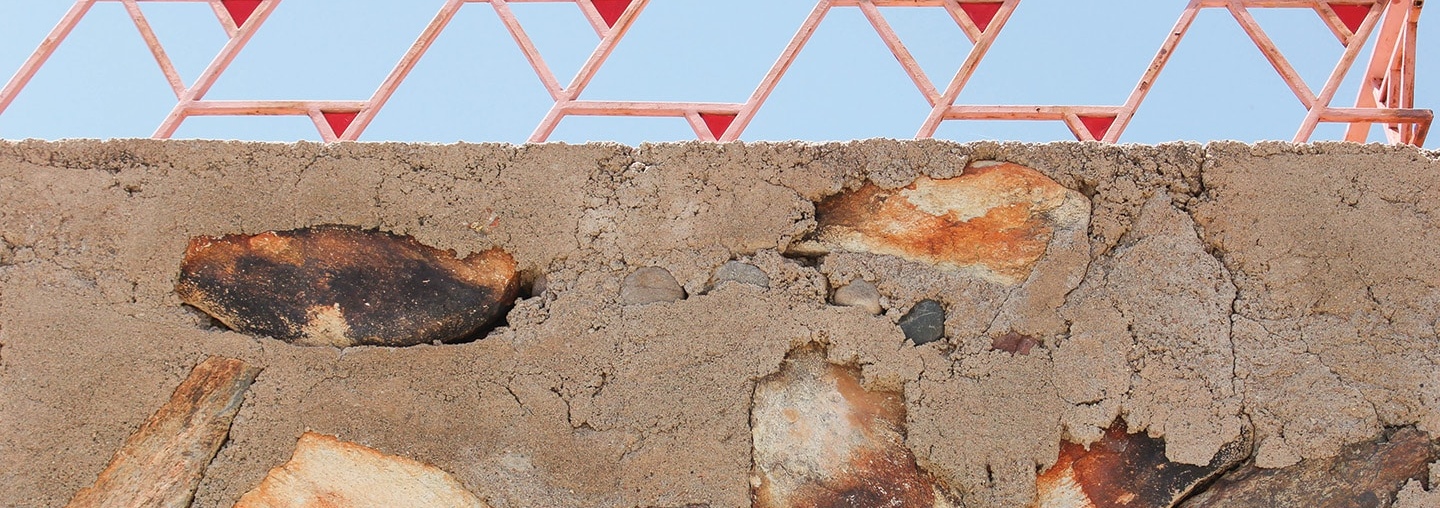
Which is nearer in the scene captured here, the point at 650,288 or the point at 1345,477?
the point at 1345,477

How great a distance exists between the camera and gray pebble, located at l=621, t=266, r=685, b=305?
7.86 feet

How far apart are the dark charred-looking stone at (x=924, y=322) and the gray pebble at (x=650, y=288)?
53 centimetres

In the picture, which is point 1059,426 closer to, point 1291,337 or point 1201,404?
point 1201,404

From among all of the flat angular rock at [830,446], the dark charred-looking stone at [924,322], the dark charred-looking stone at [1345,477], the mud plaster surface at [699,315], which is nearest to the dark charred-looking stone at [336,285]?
the mud plaster surface at [699,315]

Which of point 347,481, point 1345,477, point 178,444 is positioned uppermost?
point 178,444

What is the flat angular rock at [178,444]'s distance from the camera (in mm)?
2330

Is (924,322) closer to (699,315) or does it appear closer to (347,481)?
(699,315)

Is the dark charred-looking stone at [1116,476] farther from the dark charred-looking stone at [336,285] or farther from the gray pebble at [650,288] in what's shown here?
the dark charred-looking stone at [336,285]

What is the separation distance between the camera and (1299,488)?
7.43 ft

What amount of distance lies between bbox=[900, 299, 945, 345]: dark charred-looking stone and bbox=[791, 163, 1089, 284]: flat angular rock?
0.12 m

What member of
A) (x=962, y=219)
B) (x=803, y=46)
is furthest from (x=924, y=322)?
(x=803, y=46)

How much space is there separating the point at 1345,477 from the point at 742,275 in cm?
140

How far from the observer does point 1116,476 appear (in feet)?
7.53

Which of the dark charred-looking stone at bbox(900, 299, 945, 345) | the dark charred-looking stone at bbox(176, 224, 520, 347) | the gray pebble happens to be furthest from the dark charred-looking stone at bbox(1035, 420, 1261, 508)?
the dark charred-looking stone at bbox(176, 224, 520, 347)
